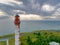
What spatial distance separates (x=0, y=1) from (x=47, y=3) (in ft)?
2.44

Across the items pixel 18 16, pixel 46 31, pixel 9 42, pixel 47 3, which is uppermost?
pixel 47 3

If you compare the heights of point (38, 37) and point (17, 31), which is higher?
point (17, 31)

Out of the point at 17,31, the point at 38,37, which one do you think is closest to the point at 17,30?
the point at 17,31

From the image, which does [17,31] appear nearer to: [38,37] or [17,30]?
[17,30]

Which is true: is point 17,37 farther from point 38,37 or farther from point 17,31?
point 38,37

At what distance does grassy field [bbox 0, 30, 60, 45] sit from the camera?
2.69 m

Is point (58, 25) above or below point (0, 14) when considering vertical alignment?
below

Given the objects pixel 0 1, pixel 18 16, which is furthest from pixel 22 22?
pixel 0 1

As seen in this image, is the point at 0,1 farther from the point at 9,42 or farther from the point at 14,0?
the point at 9,42

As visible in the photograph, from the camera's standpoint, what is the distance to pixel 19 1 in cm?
271

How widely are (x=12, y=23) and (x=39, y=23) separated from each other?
0.42 m

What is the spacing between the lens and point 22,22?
8.81ft

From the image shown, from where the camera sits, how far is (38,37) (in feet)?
9.00

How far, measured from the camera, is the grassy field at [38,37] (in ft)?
8.82
